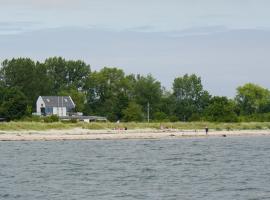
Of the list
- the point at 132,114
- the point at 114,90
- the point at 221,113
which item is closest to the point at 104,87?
the point at 114,90

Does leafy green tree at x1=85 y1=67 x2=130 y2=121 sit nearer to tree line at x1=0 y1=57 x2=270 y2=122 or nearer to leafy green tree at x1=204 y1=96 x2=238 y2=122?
tree line at x1=0 y1=57 x2=270 y2=122

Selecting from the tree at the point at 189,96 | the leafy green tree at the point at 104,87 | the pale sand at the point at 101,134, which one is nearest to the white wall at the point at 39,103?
the leafy green tree at the point at 104,87

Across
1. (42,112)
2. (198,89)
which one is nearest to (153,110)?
(198,89)

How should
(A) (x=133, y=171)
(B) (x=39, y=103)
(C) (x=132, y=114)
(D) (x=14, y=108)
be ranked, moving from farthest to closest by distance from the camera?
(B) (x=39, y=103) → (C) (x=132, y=114) → (D) (x=14, y=108) → (A) (x=133, y=171)

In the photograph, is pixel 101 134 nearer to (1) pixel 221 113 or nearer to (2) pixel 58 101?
(1) pixel 221 113

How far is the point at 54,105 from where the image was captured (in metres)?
115

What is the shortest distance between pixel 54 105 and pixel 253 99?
35.4 m

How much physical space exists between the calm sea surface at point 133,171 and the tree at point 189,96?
53030mm

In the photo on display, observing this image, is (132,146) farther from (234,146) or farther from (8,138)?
(8,138)

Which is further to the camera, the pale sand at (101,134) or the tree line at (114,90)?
the tree line at (114,90)

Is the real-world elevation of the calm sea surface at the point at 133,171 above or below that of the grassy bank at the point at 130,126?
below

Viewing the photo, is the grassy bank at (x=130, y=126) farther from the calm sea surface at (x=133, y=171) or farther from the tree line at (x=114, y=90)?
the tree line at (x=114, y=90)

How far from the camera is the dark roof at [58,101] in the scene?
115m

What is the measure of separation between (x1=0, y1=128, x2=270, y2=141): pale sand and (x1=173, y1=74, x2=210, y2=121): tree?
33759 millimetres
